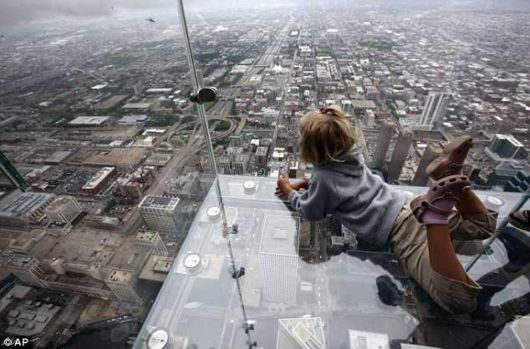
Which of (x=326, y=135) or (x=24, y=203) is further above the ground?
(x=326, y=135)

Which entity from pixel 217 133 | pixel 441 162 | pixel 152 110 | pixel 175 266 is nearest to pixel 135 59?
pixel 217 133

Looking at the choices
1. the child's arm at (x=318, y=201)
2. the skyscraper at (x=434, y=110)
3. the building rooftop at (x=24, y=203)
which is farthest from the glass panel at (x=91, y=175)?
the skyscraper at (x=434, y=110)

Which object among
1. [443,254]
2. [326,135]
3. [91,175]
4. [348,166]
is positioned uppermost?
[326,135]

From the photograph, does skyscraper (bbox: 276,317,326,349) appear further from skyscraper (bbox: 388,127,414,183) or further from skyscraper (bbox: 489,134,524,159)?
Result: skyscraper (bbox: 489,134,524,159)

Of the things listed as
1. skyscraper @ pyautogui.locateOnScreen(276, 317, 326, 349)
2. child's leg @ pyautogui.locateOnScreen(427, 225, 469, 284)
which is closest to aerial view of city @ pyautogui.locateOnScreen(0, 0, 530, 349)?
skyscraper @ pyautogui.locateOnScreen(276, 317, 326, 349)

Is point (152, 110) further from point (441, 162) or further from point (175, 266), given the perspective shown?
point (441, 162)

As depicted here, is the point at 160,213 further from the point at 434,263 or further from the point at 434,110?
the point at 434,110

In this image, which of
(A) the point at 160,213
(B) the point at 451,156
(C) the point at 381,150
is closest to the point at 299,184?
(B) the point at 451,156
